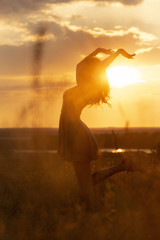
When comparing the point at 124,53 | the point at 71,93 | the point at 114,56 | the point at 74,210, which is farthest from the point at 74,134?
the point at 124,53

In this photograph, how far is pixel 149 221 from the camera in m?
6.80

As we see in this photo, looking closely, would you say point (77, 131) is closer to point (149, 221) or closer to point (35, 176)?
point (149, 221)

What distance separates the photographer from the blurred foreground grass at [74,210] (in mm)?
6391

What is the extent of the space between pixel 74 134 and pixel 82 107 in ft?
1.28

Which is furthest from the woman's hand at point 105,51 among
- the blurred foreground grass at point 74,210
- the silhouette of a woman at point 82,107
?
the blurred foreground grass at point 74,210

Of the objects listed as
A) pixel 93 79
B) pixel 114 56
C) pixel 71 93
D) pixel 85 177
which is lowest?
pixel 85 177

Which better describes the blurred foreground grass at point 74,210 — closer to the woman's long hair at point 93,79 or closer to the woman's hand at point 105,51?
the woman's long hair at point 93,79

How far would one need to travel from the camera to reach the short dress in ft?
24.1

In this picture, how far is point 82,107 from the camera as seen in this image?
7457 millimetres

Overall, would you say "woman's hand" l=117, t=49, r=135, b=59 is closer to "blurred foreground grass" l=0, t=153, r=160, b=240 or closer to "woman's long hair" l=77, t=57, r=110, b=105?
Answer: "woman's long hair" l=77, t=57, r=110, b=105

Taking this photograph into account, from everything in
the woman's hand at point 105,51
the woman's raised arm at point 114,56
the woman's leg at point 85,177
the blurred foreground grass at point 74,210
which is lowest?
the blurred foreground grass at point 74,210

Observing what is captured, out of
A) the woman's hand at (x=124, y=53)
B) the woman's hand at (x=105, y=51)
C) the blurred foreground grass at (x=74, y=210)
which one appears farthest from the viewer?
the woman's hand at (x=105, y=51)

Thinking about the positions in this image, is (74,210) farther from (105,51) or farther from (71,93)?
(105,51)

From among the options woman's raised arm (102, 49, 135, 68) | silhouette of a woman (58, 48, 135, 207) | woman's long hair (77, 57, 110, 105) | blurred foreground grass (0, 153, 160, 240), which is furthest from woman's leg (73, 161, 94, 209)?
woman's raised arm (102, 49, 135, 68)
